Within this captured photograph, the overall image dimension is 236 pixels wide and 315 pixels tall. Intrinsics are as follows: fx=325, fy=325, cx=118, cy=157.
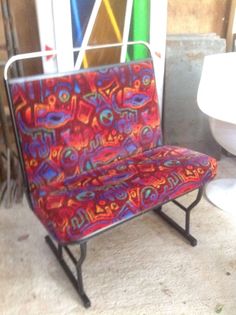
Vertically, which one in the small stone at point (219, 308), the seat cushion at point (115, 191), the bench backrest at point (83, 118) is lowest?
the small stone at point (219, 308)

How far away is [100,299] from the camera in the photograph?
1.39 meters

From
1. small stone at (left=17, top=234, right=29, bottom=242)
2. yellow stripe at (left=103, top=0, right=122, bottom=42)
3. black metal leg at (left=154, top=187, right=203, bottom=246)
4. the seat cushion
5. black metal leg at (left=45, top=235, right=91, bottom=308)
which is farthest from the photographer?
yellow stripe at (left=103, top=0, right=122, bottom=42)

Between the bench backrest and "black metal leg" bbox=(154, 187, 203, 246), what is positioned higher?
the bench backrest

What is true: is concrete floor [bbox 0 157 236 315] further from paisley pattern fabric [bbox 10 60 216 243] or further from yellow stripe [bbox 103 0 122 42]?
yellow stripe [bbox 103 0 122 42]

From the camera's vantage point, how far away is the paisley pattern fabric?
1.26 m

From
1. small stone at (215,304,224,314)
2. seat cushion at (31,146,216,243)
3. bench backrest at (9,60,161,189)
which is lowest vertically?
small stone at (215,304,224,314)

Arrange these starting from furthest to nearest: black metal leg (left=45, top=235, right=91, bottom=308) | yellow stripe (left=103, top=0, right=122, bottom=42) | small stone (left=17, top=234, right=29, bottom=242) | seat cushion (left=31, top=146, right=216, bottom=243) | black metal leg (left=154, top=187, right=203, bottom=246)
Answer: yellow stripe (left=103, top=0, right=122, bottom=42), small stone (left=17, top=234, right=29, bottom=242), black metal leg (left=154, top=187, right=203, bottom=246), black metal leg (left=45, top=235, right=91, bottom=308), seat cushion (left=31, top=146, right=216, bottom=243)

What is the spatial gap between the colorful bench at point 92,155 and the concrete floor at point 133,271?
0.27 feet

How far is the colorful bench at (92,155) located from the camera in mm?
1258

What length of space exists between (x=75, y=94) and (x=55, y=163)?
12.5 inches

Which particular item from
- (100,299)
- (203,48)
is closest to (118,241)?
(100,299)

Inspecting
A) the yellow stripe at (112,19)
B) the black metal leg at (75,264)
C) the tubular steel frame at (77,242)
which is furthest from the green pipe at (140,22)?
the black metal leg at (75,264)

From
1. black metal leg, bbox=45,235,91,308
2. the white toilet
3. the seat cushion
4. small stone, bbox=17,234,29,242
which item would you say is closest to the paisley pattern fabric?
the seat cushion

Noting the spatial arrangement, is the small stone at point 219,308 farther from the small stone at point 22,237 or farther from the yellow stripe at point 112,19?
the yellow stripe at point 112,19
